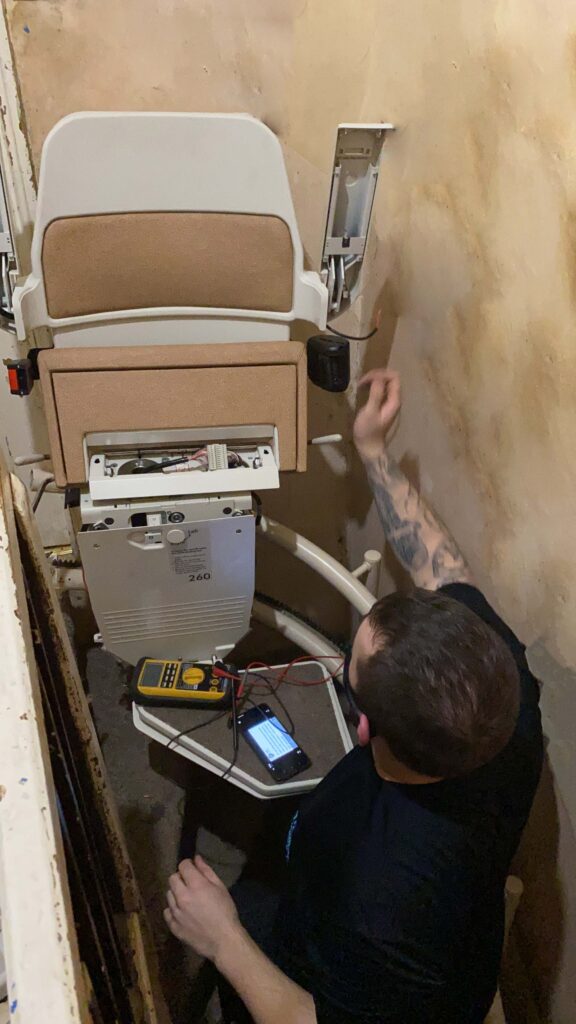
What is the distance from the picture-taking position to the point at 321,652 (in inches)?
56.9

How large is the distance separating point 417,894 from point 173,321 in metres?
0.91

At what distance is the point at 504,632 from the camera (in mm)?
1003

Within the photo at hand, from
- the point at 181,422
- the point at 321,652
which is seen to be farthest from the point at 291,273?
the point at 321,652

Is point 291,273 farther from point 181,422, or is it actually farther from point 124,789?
point 124,789

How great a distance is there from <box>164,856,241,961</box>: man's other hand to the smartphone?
0.20m

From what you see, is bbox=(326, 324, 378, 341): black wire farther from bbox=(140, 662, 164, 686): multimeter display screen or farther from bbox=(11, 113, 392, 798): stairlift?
bbox=(140, 662, 164, 686): multimeter display screen

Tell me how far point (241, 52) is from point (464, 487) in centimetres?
93

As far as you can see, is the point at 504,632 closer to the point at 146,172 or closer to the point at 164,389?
the point at 164,389

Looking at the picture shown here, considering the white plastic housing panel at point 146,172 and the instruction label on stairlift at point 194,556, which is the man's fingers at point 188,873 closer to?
the instruction label on stairlift at point 194,556

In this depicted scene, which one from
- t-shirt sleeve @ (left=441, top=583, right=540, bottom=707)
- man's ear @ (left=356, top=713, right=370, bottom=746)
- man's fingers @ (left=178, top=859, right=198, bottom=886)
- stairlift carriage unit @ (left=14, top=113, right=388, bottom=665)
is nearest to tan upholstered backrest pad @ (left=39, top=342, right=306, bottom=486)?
stairlift carriage unit @ (left=14, top=113, right=388, bottom=665)

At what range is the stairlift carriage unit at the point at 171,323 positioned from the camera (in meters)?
0.96

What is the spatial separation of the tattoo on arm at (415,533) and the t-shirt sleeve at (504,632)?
0.20 ft

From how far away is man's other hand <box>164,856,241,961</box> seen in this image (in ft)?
3.30

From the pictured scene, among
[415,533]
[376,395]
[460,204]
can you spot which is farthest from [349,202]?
[415,533]
